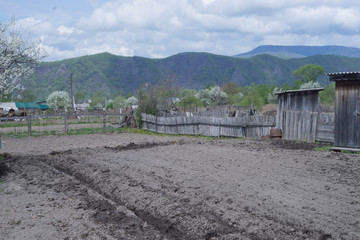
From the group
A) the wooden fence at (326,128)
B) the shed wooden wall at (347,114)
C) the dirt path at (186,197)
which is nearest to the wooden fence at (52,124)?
the dirt path at (186,197)

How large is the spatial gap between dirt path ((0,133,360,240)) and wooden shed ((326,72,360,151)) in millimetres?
1449

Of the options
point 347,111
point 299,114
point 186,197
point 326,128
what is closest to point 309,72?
point 299,114

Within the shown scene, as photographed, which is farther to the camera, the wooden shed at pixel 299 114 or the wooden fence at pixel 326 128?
the wooden shed at pixel 299 114

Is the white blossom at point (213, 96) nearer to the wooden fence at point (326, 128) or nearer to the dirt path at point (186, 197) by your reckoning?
the wooden fence at point (326, 128)

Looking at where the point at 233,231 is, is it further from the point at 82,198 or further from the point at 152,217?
the point at 82,198

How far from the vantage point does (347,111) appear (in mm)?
12891

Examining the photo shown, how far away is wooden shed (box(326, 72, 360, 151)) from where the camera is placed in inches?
496

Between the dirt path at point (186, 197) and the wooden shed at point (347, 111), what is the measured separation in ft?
4.75

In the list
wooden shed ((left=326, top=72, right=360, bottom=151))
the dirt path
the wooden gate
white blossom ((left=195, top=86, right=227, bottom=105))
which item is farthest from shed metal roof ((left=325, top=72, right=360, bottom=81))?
white blossom ((left=195, top=86, right=227, bottom=105))

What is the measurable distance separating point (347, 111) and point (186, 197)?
9.08 metres

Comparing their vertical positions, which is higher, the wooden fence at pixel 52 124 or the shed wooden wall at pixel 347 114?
the shed wooden wall at pixel 347 114

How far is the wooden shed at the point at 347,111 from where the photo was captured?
41.4ft

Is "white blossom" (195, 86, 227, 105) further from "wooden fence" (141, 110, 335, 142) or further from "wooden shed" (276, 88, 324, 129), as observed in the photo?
"wooden shed" (276, 88, 324, 129)

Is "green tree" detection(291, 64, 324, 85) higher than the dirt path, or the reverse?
"green tree" detection(291, 64, 324, 85)
